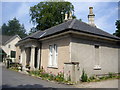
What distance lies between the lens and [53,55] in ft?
44.4

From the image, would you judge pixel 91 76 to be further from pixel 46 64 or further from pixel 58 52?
pixel 46 64

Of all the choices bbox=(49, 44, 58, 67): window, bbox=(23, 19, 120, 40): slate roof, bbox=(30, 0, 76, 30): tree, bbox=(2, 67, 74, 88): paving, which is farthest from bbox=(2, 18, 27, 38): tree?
bbox=(2, 67, 74, 88): paving

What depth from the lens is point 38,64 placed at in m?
15.6

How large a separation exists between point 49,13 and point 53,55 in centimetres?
2384

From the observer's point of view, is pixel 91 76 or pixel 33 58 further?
pixel 33 58

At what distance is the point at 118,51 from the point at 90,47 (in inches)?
187

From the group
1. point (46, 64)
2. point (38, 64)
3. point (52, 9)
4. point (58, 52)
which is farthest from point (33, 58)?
point (52, 9)

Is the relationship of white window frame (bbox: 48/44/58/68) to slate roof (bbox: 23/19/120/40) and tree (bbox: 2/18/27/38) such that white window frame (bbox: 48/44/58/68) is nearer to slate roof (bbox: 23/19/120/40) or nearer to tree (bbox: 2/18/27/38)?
slate roof (bbox: 23/19/120/40)

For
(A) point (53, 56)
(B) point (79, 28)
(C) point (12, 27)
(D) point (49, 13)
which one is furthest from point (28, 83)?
(C) point (12, 27)

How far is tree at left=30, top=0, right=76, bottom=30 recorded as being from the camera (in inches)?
1396

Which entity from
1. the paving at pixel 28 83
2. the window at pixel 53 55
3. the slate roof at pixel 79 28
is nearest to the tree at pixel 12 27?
the slate roof at pixel 79 28

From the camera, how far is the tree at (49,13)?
35.5m

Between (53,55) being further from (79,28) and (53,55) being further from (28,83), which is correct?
(28,83)

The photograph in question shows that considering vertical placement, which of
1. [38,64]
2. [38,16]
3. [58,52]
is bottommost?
[38,64]
